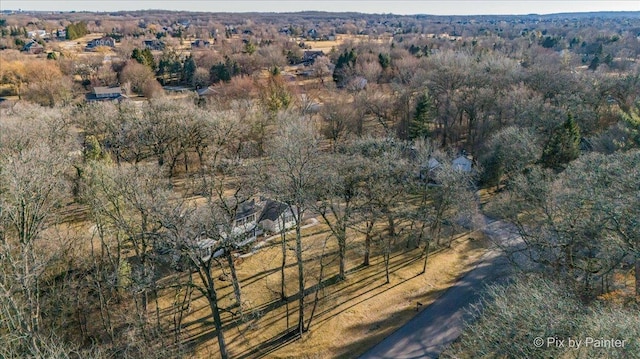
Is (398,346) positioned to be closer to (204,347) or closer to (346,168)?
(204,347)

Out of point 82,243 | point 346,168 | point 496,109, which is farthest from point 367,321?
point 496,109

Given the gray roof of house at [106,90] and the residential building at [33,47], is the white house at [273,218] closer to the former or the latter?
the gray roof of house at [106,90]

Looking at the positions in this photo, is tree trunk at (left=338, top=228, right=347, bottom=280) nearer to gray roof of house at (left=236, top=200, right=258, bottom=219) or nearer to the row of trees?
the row of trees

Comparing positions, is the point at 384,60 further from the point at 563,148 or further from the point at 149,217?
the point at 149,217

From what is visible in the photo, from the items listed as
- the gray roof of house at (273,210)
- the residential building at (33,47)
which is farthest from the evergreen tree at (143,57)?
the gray roof of house at (273,210)

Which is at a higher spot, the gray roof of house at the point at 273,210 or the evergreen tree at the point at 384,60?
the evergreen tree at the point at 384,60
